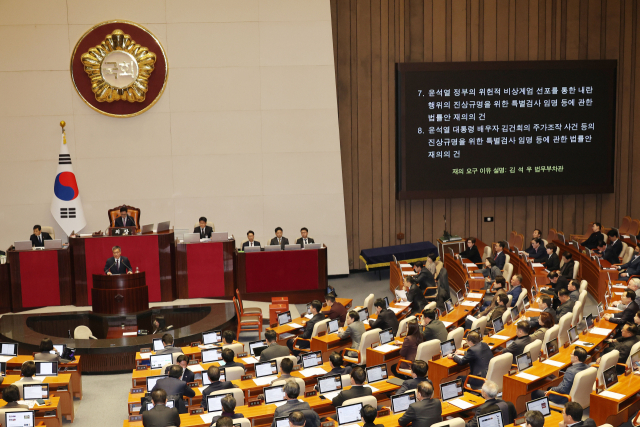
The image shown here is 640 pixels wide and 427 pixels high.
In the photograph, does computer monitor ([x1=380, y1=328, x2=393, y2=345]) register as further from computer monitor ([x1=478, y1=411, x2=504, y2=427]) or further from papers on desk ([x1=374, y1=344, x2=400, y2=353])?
computer monitor ([x1=478, y1=411, x2=504, y2=427])

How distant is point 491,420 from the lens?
6.11m

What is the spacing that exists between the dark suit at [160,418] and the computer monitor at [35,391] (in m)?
1.80

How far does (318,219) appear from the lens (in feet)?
50.7

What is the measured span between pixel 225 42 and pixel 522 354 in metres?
9.79

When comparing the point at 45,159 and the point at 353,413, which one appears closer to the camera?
the point at 353,413

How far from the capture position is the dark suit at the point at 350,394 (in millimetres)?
6934

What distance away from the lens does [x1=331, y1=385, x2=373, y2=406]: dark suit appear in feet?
22.7

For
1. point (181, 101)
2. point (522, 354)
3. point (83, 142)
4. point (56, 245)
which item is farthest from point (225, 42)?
point (522, 354)

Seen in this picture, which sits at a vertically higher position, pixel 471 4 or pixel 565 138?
pixel 471 4

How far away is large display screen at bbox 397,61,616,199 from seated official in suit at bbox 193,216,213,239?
15.7 feet

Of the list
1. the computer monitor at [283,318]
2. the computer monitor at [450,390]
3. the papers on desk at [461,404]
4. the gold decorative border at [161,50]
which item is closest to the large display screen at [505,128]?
the gold decorative border at [161,50]

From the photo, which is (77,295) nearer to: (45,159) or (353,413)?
(45,159)

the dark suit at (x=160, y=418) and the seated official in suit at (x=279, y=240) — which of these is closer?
the dark suit at (x=160, y=418)

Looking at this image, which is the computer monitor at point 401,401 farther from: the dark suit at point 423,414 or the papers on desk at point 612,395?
the papers on desk at point 612,395
